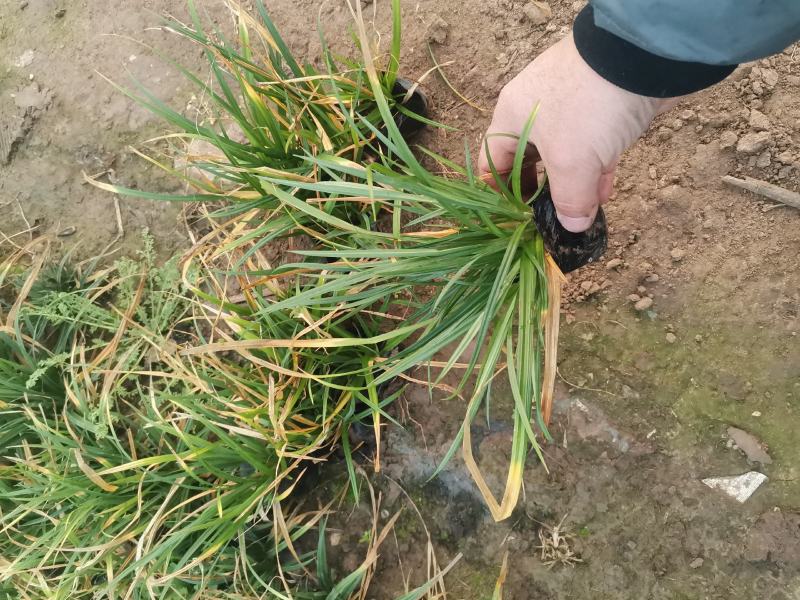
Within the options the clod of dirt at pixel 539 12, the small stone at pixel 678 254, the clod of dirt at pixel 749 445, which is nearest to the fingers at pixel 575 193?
the small stone at pixel 678 254

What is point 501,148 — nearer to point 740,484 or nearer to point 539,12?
point 539,12

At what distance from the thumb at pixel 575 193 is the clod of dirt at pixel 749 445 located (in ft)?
1.97

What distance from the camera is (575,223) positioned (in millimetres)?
1094

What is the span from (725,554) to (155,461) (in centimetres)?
136

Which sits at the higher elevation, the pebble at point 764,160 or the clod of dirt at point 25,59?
the clod of dirt at point 25,59

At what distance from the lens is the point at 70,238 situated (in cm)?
196

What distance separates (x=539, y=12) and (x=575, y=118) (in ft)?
2.44

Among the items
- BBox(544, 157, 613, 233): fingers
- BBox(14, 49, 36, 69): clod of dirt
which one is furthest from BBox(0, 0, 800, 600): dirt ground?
BBox(14, 49, 36, 69): clod of dirt

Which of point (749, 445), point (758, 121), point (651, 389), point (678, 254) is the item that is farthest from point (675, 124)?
point (749, 445)

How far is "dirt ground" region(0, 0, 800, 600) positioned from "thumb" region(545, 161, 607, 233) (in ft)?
1.12

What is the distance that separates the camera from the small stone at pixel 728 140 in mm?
1322

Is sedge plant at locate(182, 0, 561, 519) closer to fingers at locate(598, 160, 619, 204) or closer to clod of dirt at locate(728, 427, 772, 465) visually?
fingers at locate(598, 160, 619, 204)

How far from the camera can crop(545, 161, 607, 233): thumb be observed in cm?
100

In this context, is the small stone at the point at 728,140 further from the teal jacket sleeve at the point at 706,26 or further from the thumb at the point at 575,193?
the teal jacket sleeve at the point at 706,26
